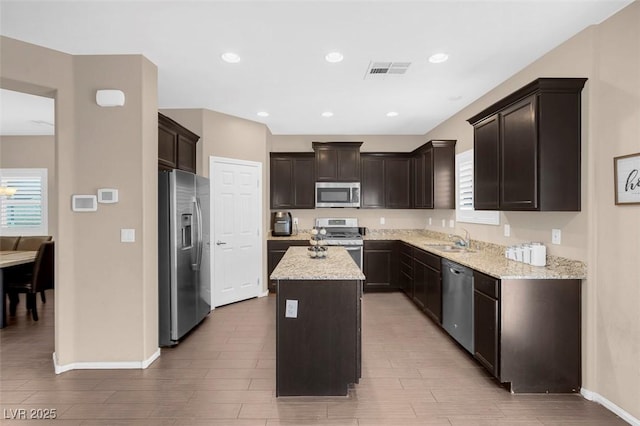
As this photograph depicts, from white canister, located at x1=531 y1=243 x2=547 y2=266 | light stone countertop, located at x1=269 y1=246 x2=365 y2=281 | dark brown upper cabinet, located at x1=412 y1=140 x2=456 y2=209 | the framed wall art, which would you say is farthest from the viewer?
dark brown upper cabinet, located at x1=412 y1=140 x2=456 y2=209

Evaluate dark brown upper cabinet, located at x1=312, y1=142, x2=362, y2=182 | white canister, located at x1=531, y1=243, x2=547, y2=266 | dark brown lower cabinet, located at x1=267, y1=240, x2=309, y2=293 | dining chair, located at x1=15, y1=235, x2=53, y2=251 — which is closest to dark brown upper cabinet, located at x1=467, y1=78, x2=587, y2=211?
white canister, located at x1=531, y1=243, x2=547, y2=266

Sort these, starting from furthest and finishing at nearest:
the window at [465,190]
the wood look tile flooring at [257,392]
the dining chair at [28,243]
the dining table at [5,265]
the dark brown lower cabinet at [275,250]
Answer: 1. the dining chair at [28,243]
2. the dark brown lower cabinet at [275,250]
3. the window at [465,190]
4. the dining table at [5,265]
5. the wood look tile flooring at [257,392]

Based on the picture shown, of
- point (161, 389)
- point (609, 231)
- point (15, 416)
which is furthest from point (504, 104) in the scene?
point (15, 416)

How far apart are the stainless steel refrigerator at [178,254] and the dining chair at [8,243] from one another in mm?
4192

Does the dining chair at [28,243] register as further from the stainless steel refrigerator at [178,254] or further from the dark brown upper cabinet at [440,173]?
the dark brown upper cabinet at [440,173]

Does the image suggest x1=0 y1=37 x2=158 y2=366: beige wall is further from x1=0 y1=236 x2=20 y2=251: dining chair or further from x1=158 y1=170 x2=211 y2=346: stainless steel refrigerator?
x1=0 y1=236 x2=20 y2=251: dining chair

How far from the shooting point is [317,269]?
8.67 ft

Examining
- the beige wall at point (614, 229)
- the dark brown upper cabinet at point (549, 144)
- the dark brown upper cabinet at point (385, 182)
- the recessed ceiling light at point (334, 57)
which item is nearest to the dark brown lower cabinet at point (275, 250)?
the dark brown upper cabinet at point (385, 182)

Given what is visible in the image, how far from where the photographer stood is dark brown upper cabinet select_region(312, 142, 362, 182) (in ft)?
19.2

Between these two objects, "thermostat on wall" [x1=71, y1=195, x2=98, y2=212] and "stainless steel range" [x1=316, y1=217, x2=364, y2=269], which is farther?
"stainless steel range" [x1=316, y1=217, x2=364, y2=269]

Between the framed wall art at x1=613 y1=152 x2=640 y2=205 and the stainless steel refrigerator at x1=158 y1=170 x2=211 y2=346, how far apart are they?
3.82m

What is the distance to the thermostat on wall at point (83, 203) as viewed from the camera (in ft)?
9.71

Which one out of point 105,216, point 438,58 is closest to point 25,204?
point 105,216

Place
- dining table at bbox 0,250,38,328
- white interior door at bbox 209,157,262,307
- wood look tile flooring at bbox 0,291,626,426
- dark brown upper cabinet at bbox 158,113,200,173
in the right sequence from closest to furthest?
wood look tile flooring at bbox 0,291,626,426
dark brown upper cabinet at bbox 158,113,200,173
dining table at bbox 0,250,38,328
white interior door at bbox 209,157,262,307
